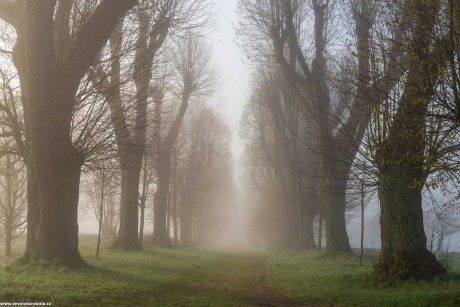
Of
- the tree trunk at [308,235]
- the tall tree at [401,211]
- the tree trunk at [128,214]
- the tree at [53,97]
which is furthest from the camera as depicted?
the tree trunk at [308,235]

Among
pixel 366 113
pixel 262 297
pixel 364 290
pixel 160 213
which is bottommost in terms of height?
pixel 262 297

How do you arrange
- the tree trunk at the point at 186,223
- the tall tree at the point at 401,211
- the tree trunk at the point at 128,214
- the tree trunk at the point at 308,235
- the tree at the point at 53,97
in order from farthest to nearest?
1. the tree trunk at the point at 186,223
2. the tree trunk at the point at 308,235
3. the tree trunk at the point at 128,214
4. the tree at the point at 53,97
5. the tall tree at the point at 401,211

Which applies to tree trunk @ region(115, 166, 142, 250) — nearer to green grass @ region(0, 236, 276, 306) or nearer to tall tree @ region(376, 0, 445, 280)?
green grass @ region(0, 236, 276, 306)

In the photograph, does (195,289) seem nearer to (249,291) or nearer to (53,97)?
(249,291)

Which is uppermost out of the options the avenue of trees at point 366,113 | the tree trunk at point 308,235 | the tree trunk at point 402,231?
the avenue of trees at point 366,113

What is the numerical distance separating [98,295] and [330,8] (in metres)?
19.5

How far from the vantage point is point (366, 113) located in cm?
1116

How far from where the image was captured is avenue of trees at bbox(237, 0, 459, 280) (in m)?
8.11

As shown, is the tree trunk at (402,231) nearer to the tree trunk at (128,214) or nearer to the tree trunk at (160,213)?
the tree trunk at (128,214)

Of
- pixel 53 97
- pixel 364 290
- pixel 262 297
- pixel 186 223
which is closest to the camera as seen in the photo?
pixel 364 290

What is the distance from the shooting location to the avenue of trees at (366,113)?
8.11 metres

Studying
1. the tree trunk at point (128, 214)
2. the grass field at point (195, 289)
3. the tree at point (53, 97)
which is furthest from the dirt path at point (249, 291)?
the tree trunk at point (128, 214)

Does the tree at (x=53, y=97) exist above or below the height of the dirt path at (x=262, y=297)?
above

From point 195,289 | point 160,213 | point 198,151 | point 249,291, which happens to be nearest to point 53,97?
point 195,289
